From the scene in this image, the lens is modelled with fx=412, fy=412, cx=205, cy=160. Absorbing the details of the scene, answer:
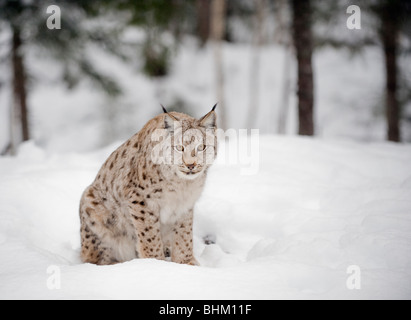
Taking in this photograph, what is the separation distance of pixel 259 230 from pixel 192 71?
568 inches

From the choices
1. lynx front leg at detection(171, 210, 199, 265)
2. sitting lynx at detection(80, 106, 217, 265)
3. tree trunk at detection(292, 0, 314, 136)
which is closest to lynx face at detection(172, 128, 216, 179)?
sitting lynx at detection(80, 106, 217, 265)

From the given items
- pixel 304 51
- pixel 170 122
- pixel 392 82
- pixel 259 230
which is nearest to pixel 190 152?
pixel 170 122

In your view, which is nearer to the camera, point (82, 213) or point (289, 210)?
point (82, 213)

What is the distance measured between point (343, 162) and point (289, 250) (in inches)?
105

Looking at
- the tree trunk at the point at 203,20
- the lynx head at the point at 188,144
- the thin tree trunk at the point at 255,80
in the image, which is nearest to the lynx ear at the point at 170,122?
the lynx head at the point at 188,144

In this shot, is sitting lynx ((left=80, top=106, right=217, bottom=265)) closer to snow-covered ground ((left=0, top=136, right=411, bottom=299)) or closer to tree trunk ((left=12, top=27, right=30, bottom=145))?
snow-covered ground ((left=0, top=136, right=411, bottom=299))

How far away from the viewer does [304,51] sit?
785 centimetres

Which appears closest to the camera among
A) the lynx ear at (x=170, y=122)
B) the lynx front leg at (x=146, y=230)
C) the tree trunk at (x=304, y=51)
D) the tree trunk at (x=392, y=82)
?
the lynx ear at (x=170, y=122)

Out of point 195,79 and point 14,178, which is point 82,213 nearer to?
point 14,178

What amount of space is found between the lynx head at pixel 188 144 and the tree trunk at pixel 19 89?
25.7ft

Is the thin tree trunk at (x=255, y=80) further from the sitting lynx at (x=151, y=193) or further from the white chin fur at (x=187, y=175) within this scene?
the white chin fur at (x=187, y=175)

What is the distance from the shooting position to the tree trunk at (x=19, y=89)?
32.9 ft

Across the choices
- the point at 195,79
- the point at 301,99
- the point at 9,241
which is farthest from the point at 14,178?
the point at 195,79

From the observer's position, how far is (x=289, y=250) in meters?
3.60
